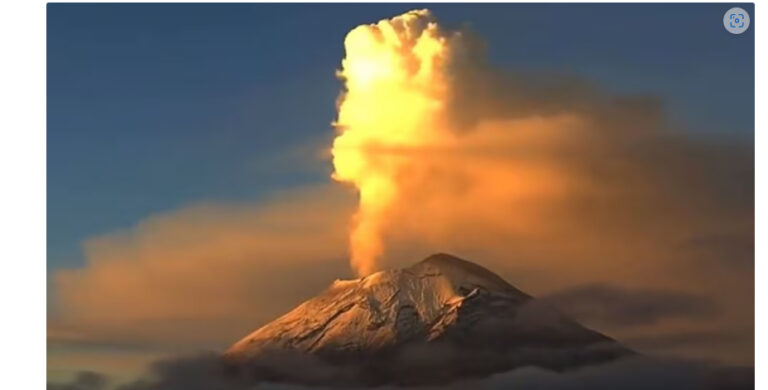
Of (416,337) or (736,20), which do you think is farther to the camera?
(416,337)

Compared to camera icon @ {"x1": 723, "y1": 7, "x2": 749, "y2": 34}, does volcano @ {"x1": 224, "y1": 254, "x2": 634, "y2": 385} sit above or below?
below

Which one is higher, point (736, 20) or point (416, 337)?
point (736, 20)

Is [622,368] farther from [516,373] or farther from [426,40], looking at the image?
[426,40]

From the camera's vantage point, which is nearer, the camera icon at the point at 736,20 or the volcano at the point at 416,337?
the camera icon at the point at 736,20

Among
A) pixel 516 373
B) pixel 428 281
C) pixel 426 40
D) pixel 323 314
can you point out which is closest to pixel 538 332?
pixel 516 373

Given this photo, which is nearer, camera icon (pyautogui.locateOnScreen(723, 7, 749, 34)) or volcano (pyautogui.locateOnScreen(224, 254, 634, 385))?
camera icon (pyautogui.locateOnScreen(723, 7, 749, 34))

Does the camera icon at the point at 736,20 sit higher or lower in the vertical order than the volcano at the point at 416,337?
higher
